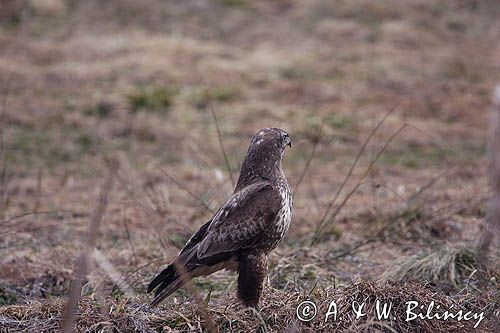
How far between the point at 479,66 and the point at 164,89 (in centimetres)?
503

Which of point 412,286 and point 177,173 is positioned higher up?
point 412,286

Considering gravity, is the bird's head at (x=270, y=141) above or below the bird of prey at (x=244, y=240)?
above

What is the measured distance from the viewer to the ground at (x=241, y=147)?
16.0ft

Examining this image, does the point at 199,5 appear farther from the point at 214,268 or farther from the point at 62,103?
the point at 214,268

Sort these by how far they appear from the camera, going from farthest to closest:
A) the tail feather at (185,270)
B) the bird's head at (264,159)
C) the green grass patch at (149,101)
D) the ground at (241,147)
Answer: the green grass patch at (149,101), the ground at (241,147), the bird's head at (264,159), the tail feather at (185,270)

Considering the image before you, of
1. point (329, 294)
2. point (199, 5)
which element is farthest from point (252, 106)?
point (329, 294)

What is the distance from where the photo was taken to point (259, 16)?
15539mm

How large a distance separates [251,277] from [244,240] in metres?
0.19

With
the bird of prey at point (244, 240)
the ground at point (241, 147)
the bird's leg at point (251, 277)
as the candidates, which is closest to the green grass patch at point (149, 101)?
the ground at point (241, 147)

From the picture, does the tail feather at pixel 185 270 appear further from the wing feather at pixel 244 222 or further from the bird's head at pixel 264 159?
the bird's head at pixel 264 159

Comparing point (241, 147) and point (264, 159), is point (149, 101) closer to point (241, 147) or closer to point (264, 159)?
point (241, 147)

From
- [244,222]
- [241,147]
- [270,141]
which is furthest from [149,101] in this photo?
[244,222]

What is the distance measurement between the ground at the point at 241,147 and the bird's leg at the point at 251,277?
0.09 metres

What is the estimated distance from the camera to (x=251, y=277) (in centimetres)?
438
